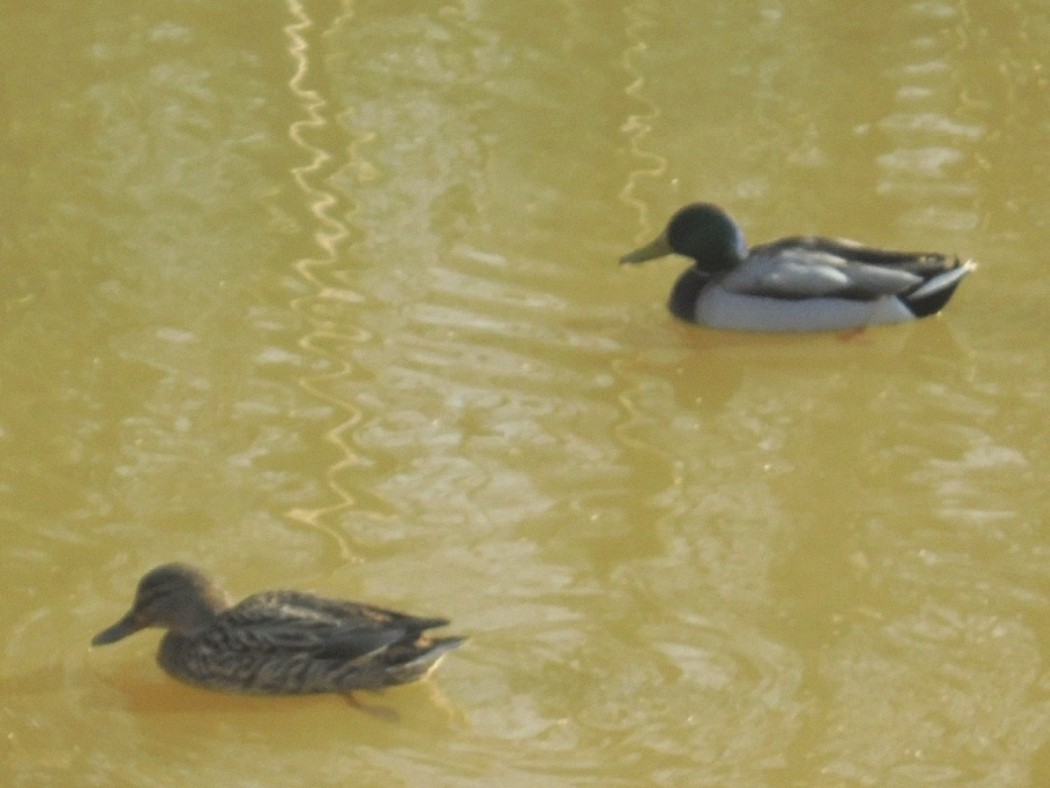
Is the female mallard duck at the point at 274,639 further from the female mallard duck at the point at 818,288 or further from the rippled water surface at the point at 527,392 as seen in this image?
the female mallard duck at the point at 818,288

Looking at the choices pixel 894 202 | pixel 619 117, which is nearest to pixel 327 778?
pixel 894 202

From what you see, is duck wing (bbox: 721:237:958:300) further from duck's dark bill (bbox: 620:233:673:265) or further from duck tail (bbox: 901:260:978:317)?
duck's dark bill (bbox: 620:233:673:265)

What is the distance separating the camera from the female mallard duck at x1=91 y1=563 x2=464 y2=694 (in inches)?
245

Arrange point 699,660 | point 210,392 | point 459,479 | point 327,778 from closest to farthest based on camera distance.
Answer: point 327,778 < point 699,660 < point 459,479 < point 210,392

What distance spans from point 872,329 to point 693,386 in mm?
1123

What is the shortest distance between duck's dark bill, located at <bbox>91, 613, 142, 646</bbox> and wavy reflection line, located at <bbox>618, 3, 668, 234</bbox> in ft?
14.7

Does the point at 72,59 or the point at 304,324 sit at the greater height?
the point at 72,59

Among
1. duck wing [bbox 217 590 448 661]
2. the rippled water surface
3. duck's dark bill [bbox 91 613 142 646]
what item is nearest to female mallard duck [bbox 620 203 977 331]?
the rippled water surface

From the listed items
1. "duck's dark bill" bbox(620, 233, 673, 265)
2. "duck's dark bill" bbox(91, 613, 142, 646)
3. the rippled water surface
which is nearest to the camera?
the rippled water surface

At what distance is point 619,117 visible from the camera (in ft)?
38.1

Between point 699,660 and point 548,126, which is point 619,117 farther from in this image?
point 699,660

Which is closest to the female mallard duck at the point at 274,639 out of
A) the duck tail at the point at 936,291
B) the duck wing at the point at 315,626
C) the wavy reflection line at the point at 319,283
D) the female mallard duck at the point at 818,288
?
the duck wing at the point at 315,626

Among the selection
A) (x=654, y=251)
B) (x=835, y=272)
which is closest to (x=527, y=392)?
(x=654, y=251)

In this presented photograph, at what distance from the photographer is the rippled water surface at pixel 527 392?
621 cm
